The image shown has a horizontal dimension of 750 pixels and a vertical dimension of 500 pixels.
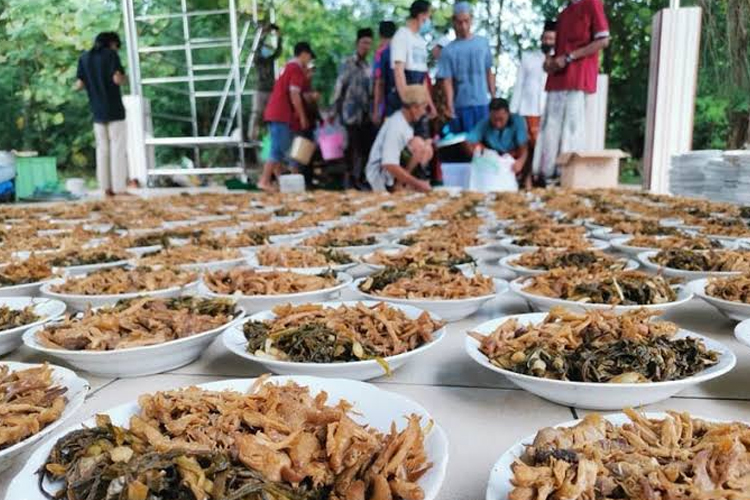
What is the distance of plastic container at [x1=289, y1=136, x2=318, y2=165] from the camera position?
9.11 metres

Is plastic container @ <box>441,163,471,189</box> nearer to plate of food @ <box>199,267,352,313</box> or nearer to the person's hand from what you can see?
the person's hand

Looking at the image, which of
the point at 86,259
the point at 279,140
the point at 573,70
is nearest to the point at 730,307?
the point at 86,259

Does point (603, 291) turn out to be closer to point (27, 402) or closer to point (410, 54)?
point (27, 402)

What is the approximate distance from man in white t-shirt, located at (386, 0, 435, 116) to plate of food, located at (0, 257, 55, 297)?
5.59 metres

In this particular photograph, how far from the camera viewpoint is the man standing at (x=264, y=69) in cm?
1034

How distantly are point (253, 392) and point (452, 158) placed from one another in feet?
27.1

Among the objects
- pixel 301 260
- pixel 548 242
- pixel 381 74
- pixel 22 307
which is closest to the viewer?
pixel 22 307

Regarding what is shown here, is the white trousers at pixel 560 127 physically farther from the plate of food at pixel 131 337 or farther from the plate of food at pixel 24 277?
the plate of food at pixel 131 337

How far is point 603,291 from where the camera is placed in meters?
1.65

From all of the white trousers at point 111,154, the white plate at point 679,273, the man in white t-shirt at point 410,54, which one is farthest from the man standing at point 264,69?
the white plate at point 679,273

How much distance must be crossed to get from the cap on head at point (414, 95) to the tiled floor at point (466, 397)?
19.7 feet

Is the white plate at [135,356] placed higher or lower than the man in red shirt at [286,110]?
lower

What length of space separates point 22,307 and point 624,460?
1.70 metres

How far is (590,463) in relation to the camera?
0.77 metres
